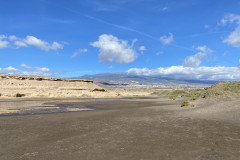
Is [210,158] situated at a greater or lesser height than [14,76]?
lesser

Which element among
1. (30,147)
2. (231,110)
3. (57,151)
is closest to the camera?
(57,151)

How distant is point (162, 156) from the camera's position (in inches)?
242

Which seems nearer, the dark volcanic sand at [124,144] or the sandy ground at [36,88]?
the dark volcanic sand at [124,144]

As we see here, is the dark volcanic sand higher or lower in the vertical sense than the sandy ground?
lower

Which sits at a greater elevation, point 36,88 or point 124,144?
point 36,88

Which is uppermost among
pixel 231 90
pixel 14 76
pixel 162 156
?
pixel 14 76

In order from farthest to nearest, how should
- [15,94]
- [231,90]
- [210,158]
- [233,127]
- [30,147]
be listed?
[15,94]
[231,90]
[233,127]
[30,147]
[210,158]

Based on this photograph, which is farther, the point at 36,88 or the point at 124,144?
the point at 36,88

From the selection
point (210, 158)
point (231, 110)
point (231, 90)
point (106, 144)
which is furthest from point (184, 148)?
point (231, 90)

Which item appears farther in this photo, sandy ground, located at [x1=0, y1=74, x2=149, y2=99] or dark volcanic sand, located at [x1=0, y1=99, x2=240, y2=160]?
sandy ground, located at [x1=0, y1=74, x2=149, y2=99]

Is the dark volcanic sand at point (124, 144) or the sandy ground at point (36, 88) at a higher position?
the sandy ground at point (36, 88)

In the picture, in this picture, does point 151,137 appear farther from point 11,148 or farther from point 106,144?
point 11,148

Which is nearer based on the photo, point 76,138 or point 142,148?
point 142,148

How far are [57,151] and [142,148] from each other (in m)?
3.23
